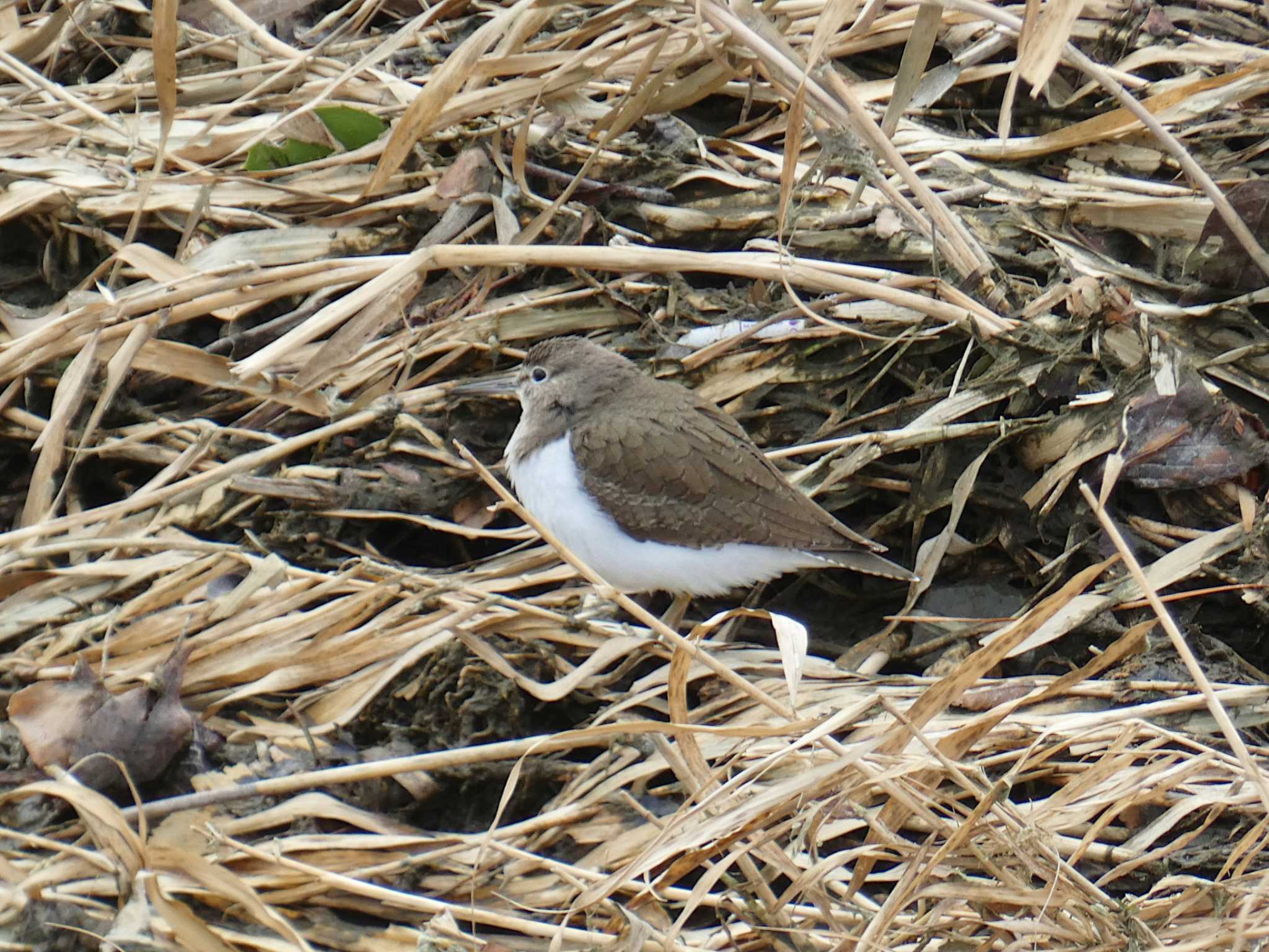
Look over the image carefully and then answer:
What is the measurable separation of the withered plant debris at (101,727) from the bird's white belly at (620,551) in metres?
1.17

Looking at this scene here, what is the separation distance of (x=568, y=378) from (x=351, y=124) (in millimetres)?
1121

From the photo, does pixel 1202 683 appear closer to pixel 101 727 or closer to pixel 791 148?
pixel 791 148

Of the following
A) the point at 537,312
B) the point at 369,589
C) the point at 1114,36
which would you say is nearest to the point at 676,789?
the point at 369,589

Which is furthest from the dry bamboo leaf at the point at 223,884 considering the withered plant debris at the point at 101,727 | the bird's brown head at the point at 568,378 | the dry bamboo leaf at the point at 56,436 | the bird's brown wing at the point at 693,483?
the bird's brown head at the point at 568,378

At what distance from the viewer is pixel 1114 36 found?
4141 millimetres

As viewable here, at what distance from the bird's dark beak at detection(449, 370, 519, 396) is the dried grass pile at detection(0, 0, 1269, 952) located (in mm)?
132

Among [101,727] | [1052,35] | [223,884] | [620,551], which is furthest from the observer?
[620,551]

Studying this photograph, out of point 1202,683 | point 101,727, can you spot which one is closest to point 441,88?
point 101,727

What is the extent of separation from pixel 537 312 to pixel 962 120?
1525 mm

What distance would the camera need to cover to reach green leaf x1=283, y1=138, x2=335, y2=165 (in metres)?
4.13

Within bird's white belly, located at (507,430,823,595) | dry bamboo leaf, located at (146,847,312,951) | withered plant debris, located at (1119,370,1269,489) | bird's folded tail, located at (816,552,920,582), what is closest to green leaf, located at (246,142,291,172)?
bird's white belly, located at (507,430,823,595)

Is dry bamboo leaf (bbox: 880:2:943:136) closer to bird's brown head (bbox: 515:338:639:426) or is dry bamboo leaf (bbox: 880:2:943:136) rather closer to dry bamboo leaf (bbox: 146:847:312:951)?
bird's brown head (bbox: 515:338:639:426)

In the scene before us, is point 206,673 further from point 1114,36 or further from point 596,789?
point 1114,36

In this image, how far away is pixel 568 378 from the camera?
379cm
